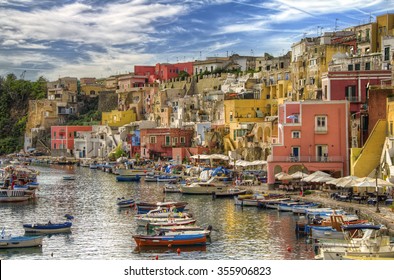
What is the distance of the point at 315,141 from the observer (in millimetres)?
18609

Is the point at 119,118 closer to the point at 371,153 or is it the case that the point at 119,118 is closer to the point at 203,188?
the point at 203,188

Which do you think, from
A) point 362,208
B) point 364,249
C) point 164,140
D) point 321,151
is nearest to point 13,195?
point 321,151

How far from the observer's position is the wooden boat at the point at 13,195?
1958cm

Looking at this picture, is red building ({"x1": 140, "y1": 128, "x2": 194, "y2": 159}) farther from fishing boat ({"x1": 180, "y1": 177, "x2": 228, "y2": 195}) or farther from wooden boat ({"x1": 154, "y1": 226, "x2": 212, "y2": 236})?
wooden boat ({"x1": 154, "y1": 226, "x2": 212, "y2": 236})

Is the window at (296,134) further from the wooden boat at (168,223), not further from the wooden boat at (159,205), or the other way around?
the wooden boat at (168,223)

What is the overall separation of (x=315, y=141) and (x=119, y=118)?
77.4ft

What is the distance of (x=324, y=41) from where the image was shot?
27.3 m

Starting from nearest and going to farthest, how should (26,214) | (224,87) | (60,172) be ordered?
(26,214) → (60,172) → (224,87)

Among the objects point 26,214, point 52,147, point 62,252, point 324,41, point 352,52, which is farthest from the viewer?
point 52,147

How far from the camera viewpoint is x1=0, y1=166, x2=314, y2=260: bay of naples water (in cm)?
1105
